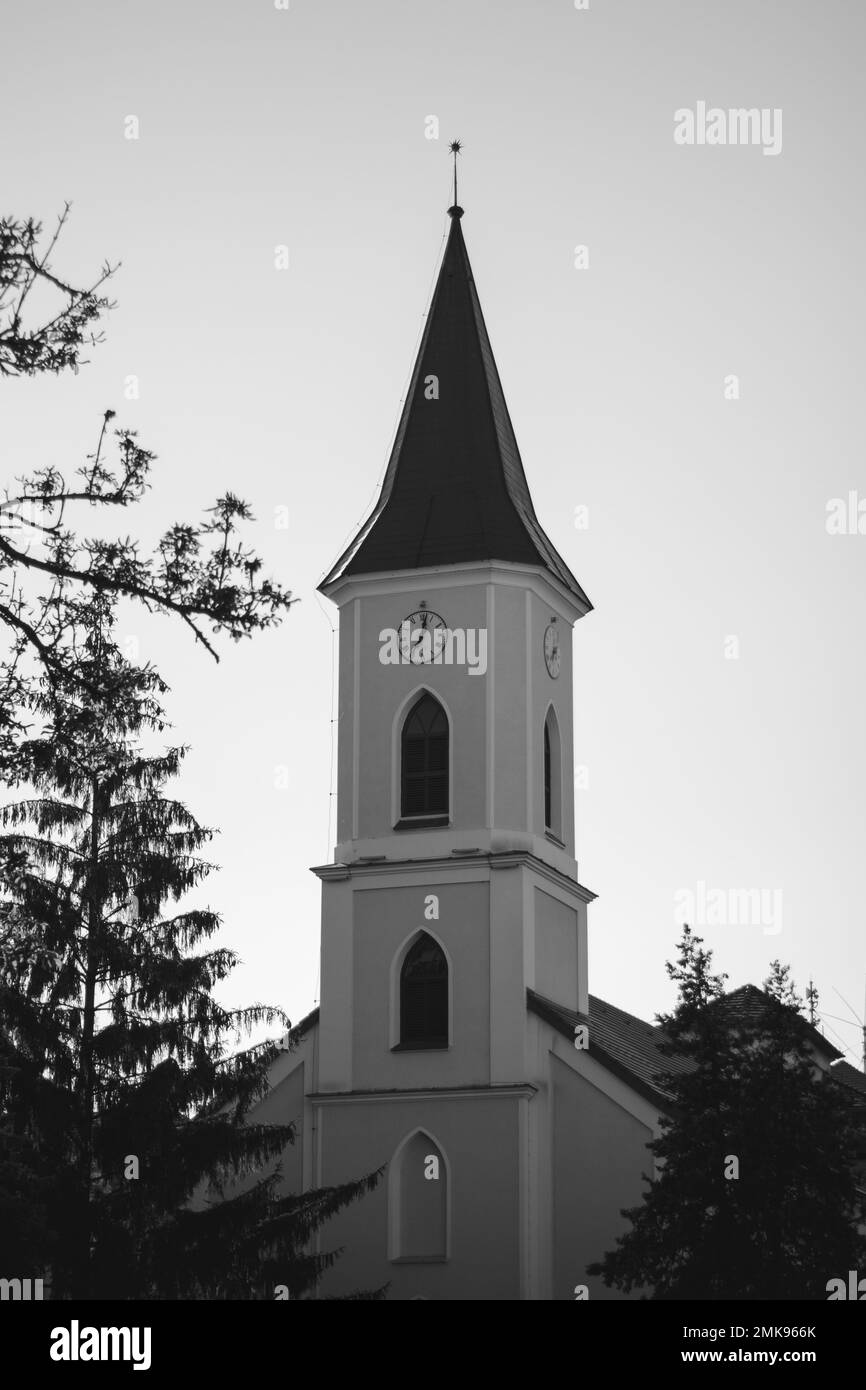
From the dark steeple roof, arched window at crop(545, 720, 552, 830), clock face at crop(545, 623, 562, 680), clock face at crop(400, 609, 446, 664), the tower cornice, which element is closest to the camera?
the tower cornice

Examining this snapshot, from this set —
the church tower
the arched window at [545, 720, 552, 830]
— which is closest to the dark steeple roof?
the church tower

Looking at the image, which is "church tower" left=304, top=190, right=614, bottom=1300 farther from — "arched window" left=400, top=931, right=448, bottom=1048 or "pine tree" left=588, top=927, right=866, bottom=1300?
"pine tree" left=588, top=927, right=866, bottom=1300

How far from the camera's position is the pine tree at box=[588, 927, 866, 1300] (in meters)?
23.0

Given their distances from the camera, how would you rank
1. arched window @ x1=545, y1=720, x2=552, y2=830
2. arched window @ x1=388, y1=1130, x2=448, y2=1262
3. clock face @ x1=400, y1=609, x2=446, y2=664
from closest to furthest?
arched window @ x1=388, y1=1130, x2=448, y2=1262
clock face @ x1=400, y1=609, x2=446, y2=664
arched window @ x1=545, y1=720, x2=552, y2=830

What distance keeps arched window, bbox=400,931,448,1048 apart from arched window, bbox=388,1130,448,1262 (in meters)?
1.48

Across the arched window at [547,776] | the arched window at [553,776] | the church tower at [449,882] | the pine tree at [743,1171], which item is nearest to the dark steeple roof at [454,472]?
the church tower at [449,882]

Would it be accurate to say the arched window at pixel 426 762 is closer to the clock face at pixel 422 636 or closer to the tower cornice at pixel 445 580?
the clock face at pixel 422 636

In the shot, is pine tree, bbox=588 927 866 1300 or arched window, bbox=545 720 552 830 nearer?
pine tree, bbox=588 927 866 1300

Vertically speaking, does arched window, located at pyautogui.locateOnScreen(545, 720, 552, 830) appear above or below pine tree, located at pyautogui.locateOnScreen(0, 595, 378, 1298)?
above

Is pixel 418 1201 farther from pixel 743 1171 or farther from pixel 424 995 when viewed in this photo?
pixel 743 1171

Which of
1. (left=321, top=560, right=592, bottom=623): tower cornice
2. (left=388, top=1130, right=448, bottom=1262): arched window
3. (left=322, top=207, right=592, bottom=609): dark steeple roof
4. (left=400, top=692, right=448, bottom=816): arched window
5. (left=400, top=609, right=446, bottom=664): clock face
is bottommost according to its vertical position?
(left=388, top=1130, right=448, bottom=1262): arched window
